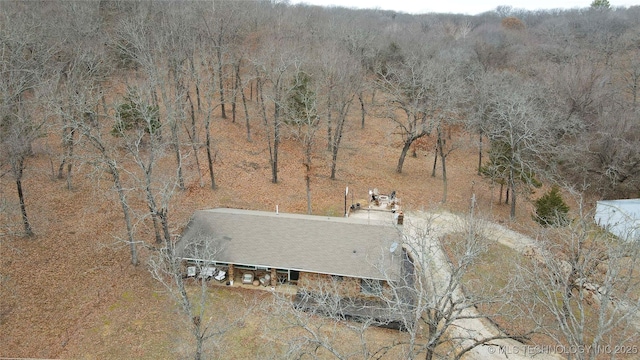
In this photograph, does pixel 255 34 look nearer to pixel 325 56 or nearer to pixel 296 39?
pixel 296 39

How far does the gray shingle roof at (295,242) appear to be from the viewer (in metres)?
19.5

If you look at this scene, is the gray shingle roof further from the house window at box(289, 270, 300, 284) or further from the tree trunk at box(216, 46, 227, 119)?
the tree trunk at box(216, 46, 227, 119)

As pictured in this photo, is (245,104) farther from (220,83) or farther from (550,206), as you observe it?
(550,206)

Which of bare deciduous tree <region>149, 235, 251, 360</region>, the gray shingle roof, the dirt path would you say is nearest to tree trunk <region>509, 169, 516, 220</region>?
the dirt path

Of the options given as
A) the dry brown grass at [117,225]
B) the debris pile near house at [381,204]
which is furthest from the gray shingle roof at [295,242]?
the debris pile near house at [381,204]

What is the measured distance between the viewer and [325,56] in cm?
3095

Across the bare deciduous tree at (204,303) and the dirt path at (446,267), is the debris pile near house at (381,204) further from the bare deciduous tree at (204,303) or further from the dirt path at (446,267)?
the bare deciduous tree at (204,303)

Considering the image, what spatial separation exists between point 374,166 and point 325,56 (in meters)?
9.57

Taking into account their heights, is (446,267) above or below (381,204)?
below

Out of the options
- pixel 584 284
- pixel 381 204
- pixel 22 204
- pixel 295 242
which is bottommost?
pixel 584 284

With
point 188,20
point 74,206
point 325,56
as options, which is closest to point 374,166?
point 325,56

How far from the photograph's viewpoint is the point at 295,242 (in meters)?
20.2

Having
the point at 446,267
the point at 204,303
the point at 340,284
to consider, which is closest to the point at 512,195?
the point at 446,267

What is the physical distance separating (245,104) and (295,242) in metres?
18.3
